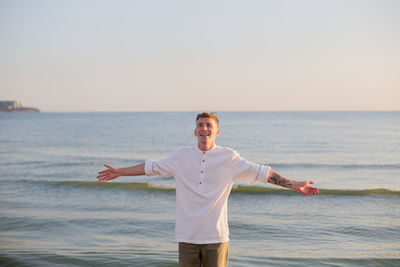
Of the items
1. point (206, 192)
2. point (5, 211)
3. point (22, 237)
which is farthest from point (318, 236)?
point (5, 211)

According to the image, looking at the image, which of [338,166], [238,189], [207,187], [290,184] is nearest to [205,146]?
[207,187]

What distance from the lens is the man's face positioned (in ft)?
12.2

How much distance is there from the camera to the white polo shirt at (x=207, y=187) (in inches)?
144

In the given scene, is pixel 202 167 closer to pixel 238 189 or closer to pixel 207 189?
pixel 207 189

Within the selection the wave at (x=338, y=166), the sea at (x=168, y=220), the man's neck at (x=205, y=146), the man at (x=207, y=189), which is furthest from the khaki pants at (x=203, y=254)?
the wave at (x=338, y=166)

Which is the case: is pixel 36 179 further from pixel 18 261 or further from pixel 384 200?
pixel 384 200

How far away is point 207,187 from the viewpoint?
3689mm

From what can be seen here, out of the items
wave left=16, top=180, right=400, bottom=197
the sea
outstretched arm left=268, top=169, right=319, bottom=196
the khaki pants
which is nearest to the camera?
the khaki pants

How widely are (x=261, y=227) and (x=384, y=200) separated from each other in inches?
216

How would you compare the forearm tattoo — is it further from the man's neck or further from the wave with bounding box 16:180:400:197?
the wave with bounding box 16:180:400:197

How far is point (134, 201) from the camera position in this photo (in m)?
12.7

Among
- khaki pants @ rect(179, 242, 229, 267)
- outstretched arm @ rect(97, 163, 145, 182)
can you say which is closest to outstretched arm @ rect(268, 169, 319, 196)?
khaki pants @ rect(179, 242, 229, 267)

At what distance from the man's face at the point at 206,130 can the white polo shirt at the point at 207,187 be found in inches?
4.6

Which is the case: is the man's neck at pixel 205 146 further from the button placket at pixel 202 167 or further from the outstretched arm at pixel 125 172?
the outstretched arm at pixel 125 172
